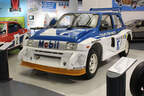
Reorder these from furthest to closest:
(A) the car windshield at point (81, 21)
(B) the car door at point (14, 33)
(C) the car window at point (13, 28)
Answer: (C) the car window at point (13, 28)
(B) the car door at point (14, 33)
(A) the car windshield at point (81, 21)

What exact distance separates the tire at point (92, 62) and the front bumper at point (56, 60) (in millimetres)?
177

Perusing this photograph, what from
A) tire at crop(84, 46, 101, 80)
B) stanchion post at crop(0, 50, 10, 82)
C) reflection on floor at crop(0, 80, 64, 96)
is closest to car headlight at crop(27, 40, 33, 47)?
stanchion post at crop(0, 50, 10, 82)

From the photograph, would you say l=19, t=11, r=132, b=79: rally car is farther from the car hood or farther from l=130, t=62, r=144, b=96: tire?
l=130, t=62, r=144, b=96: tire

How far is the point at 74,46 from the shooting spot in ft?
12.7

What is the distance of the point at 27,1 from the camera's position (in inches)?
387

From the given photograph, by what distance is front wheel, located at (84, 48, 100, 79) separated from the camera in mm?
4016

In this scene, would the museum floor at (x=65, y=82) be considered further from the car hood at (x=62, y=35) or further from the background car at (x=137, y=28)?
the background car at (x=137, y=28)

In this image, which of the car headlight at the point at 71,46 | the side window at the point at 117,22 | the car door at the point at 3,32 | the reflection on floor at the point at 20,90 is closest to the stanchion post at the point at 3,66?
the reflection on floor at the point at 20,90

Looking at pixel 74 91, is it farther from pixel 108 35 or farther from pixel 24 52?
pixel 108 35

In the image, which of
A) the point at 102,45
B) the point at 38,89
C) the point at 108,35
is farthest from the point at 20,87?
the point at 108,35

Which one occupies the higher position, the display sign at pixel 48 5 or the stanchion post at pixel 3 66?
the display sign at pixel 48 5

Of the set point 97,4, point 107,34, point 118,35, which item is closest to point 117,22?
point 118,35

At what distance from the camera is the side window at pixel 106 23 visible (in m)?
4.85

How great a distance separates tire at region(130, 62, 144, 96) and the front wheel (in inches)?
52.7
